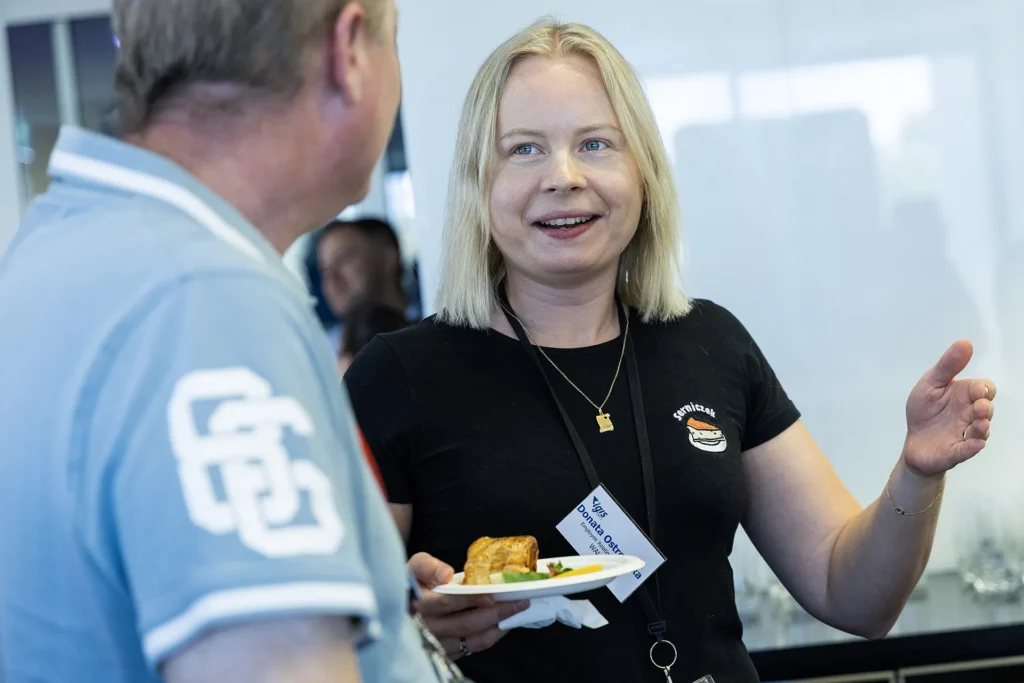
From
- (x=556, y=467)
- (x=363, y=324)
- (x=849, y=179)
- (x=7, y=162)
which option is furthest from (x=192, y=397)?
(x=7, y=162)

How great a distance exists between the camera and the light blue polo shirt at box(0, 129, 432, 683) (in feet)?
1.95

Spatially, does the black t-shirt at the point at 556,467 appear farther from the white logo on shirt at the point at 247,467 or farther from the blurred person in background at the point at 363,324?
the blurred person in background at the point at 363,324

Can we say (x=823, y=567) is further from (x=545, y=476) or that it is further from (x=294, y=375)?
(x=294, y=375)

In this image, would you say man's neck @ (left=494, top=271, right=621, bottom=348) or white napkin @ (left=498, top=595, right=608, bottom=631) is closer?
white napkin @ (left=498, top=595, right=608, bottom=631)

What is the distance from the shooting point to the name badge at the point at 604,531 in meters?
1.60

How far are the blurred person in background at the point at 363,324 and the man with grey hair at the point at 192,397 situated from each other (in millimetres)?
2783

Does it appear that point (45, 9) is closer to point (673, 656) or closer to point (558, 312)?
point (558, 312)

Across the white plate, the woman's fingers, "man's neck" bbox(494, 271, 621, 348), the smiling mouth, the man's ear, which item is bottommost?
the woman's fingers

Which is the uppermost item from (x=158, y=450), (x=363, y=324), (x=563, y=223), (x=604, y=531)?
(x=158, y=450)

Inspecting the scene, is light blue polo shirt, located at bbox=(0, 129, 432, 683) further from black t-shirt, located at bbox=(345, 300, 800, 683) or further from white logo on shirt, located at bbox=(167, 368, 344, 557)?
black t-shirt, located at bbox=(345, 300, 800, 683)

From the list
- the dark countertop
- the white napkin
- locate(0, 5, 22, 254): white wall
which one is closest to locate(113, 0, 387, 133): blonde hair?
the white napkin

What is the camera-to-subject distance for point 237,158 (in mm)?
737

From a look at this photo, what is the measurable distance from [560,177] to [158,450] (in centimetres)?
118

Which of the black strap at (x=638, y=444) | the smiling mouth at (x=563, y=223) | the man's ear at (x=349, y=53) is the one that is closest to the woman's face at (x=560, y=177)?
the smiling mouth at (x=563, y=223)
